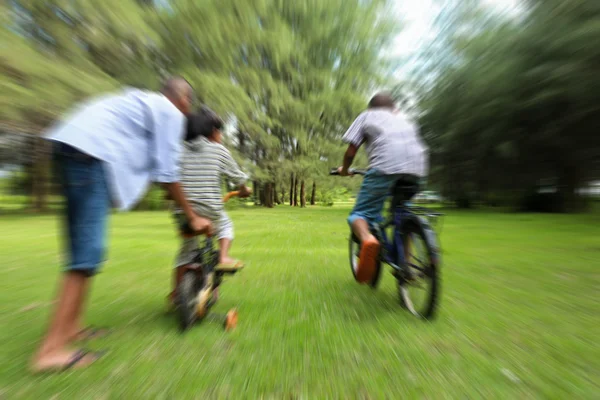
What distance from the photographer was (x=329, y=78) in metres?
21.6

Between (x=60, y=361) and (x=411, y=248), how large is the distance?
8.32ft

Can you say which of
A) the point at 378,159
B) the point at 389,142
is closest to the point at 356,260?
the point at 378,159

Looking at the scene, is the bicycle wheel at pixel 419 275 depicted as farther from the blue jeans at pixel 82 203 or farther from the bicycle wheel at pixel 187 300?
the blue jeans at pixel 82 203

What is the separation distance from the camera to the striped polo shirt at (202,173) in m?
2.95

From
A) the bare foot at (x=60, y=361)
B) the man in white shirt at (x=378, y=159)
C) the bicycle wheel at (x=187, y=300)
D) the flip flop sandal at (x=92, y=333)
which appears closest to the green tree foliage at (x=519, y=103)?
the man in white shirt at (x=378, y=159)

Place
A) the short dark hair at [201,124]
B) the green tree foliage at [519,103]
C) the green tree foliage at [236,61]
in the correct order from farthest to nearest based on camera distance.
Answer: the green tree foliage at [519,103], the green tree foliage at [236,61], the short dark hair at [201,124]

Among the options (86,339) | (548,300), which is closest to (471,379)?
(548,300)

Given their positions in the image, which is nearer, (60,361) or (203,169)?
(60,361)

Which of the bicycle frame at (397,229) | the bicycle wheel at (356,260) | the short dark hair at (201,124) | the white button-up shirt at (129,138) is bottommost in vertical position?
the bicycle wheel at (356,260)

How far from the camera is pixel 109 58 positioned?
286 inches

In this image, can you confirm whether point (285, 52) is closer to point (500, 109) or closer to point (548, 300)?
point (500, 109)

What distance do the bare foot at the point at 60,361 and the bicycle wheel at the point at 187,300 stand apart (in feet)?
1.83

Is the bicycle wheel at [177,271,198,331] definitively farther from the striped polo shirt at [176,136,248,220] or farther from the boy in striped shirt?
the striped polo shirt at [176,136,248,220]

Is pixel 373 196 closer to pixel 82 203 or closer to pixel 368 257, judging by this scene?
pixel 368 257
